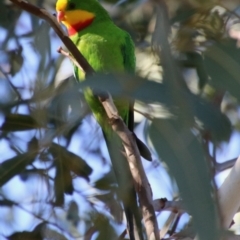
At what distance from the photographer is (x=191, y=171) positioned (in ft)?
1.92

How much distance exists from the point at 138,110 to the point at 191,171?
399mm

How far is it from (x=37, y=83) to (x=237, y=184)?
426 millimetres

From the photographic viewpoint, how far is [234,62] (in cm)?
68

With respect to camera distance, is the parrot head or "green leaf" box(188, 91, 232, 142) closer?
"green leaf" box(188, 91, 232, 142)

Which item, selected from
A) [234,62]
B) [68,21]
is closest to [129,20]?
[68,21]

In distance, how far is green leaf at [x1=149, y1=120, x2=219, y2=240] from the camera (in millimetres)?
561

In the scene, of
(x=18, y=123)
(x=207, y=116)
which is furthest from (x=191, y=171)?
(x=18, y=123)

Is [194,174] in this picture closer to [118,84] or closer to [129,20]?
[118,84]

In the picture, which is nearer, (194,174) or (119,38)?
(194,174)

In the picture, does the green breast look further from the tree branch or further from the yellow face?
the tree branch

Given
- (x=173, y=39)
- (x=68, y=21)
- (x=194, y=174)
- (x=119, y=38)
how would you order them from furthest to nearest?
(x=68, y=21) → (x=119, y=38) → (x=173, y=39) → (x=194, y=174)

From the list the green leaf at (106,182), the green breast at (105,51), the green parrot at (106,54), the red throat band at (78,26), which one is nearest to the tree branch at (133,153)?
the green parrot at (106,54)

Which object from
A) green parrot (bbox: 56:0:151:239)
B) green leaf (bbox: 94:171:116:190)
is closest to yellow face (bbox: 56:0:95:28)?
green parrot (bbox: 56:0:151:239)

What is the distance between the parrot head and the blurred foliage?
47mm
